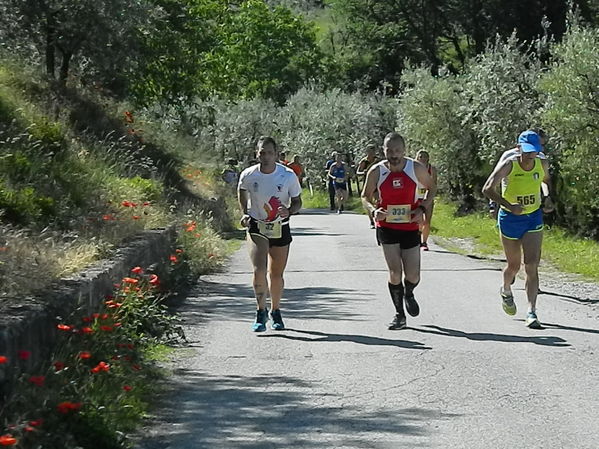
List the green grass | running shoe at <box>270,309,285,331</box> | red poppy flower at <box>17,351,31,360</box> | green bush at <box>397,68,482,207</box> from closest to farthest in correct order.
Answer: red poppy flower at <box>17,351,31,360</box>, running shoe at <box>270,309,285,331</box>, the green grass, green bush at <box>397,68,482,207</box>

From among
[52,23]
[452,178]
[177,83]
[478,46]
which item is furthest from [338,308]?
[478,46]

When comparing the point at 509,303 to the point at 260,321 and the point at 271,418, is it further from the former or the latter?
the point at 271,418

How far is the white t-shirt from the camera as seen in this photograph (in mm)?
10656

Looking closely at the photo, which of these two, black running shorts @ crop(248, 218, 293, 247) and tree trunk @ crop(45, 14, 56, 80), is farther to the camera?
tree trunk @ crop(45, 14, 56, 80)

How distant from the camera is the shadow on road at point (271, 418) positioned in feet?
21.9

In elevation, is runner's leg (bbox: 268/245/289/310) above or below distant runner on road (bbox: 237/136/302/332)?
below

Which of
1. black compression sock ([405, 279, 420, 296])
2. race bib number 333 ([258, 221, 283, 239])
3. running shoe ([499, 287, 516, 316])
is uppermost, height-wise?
race bib number 333 ([258, 221, 283, 239])

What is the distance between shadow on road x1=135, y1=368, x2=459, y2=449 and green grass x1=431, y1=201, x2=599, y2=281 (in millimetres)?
8610

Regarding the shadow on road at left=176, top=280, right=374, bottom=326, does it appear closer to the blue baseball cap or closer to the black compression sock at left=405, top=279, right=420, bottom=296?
the black compression sock at left=405, top=279, right=420, bottom=296

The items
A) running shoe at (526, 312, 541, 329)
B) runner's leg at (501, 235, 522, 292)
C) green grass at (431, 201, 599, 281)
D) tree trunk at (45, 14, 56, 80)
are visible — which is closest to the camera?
running shoe at (526, 312, 541, 329)

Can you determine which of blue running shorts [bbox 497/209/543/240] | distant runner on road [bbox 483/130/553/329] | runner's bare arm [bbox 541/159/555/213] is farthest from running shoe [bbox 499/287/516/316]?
runner's bare arm [bbox 541/159/555/213]

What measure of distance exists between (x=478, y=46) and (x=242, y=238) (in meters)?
27.4

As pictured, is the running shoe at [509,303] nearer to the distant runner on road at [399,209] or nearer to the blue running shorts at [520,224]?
the blue running shorts at [520,224]

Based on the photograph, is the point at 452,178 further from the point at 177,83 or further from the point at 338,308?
the point at 338,308
